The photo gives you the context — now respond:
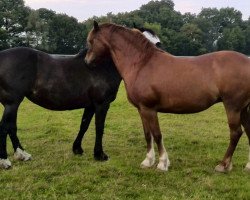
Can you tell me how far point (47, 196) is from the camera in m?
4.76

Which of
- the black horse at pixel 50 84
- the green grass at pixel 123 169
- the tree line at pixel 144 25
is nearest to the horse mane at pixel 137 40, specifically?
the black horse at pixel 50 84

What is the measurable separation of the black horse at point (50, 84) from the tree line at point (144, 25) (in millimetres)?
33058

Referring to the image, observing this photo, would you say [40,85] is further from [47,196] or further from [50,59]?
[47,196]

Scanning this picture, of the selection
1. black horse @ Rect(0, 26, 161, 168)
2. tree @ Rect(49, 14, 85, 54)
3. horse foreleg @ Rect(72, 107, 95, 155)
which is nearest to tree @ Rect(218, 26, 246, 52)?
tree @ Rect(49, 14, 85, 54)

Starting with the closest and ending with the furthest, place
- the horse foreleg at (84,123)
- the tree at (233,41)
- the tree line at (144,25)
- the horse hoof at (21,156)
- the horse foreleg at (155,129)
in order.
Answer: the horse foreleg at (155,129), the horse hoof at (21,156), the horse foreleg at (84,123), the tree line at (144,25), the tree at (233,41)

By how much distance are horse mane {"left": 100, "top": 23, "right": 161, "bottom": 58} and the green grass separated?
5.96ft

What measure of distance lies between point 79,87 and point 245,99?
2.62 metres

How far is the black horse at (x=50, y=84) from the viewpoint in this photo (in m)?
5.90

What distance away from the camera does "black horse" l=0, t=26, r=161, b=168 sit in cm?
590

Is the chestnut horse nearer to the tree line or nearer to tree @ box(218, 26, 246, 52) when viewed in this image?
the tree line

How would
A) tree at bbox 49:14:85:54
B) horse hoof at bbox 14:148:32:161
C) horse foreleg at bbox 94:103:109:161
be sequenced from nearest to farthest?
horse foreleg at bbox 94:103:109:161 < horse hoof at bbox 14:148:32:161 < tree at bbox 49:14:85:54

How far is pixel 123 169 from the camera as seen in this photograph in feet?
19.0

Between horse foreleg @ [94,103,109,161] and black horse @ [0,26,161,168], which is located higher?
black horse @ [0,26,161,168]

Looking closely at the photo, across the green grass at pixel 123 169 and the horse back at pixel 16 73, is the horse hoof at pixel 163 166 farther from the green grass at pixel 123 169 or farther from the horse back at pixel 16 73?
the horse back at pixel 16 73
